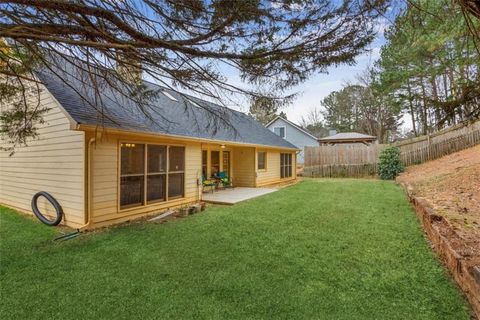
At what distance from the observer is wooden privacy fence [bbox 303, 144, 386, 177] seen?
54.1 ft

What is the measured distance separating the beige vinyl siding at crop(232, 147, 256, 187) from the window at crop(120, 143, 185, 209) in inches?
186

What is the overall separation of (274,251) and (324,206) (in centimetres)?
391

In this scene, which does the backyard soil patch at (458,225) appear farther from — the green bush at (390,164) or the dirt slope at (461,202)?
the green bush at (390,164)

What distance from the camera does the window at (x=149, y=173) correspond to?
6.67 m

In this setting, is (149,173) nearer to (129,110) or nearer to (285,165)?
(129,110)

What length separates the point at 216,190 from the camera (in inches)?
446

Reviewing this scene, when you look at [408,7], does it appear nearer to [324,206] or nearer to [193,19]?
[193,19]

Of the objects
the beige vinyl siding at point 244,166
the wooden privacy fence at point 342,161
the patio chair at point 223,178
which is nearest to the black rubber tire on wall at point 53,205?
the patio chair at point 223,178

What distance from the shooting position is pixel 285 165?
52.0ft

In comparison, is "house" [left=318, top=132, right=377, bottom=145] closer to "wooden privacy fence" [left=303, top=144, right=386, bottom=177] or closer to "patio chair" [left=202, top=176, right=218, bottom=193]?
"wooden privacy fence" [left=303, top=144, right=386, bottom=177]

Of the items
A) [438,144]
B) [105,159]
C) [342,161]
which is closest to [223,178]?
[105,159]

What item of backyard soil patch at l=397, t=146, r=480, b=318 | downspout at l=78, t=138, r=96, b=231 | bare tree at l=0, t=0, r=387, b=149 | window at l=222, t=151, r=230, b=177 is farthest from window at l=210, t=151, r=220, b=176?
bare tree at l=0, t=0, r=387, b=149

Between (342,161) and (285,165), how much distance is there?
14.3 ft

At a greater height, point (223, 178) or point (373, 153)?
point (373, 153)
